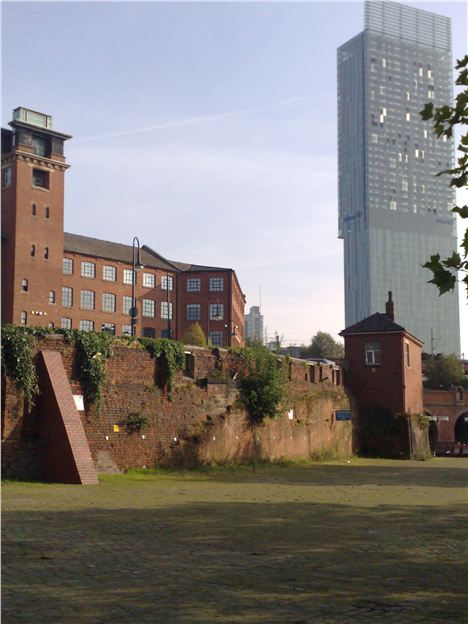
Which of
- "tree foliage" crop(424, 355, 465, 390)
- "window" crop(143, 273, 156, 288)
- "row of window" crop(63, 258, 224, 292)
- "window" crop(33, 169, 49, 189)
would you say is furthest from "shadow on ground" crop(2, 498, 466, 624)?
"tree foliage" crop(424, 355, 465, 390)

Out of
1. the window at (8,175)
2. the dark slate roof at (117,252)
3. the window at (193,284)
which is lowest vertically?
the window at (193,284)

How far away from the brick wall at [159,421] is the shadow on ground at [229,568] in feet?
28.0

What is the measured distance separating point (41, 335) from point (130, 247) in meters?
72.8

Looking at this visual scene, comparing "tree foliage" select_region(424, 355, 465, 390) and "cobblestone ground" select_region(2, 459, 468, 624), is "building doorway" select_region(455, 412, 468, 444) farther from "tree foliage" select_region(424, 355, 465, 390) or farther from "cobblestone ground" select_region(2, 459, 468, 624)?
"cobblestone ground" select_region(2, 459, 468, 624)

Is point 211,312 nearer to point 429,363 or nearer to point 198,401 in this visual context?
point 429,363

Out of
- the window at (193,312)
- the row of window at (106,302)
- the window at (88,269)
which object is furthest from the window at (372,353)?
the window at (193,312)

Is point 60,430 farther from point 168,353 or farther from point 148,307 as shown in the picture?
point 148,307

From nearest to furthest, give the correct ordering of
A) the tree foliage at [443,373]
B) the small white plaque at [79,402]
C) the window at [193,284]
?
the small white plaque at [79,402], the window at [193,284], the tree foliage at [443,373]

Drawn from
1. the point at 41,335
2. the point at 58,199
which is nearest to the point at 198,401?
the point at 41,335

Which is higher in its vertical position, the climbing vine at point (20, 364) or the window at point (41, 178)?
the window at point (41, 178)

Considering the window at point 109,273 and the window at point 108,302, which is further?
the window at point 109,273

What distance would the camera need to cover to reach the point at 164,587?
8383 mm

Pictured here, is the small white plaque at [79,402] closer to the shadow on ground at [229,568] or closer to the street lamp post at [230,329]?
the shadow on ground at [229,568]

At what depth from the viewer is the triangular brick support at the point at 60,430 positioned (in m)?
21.9
